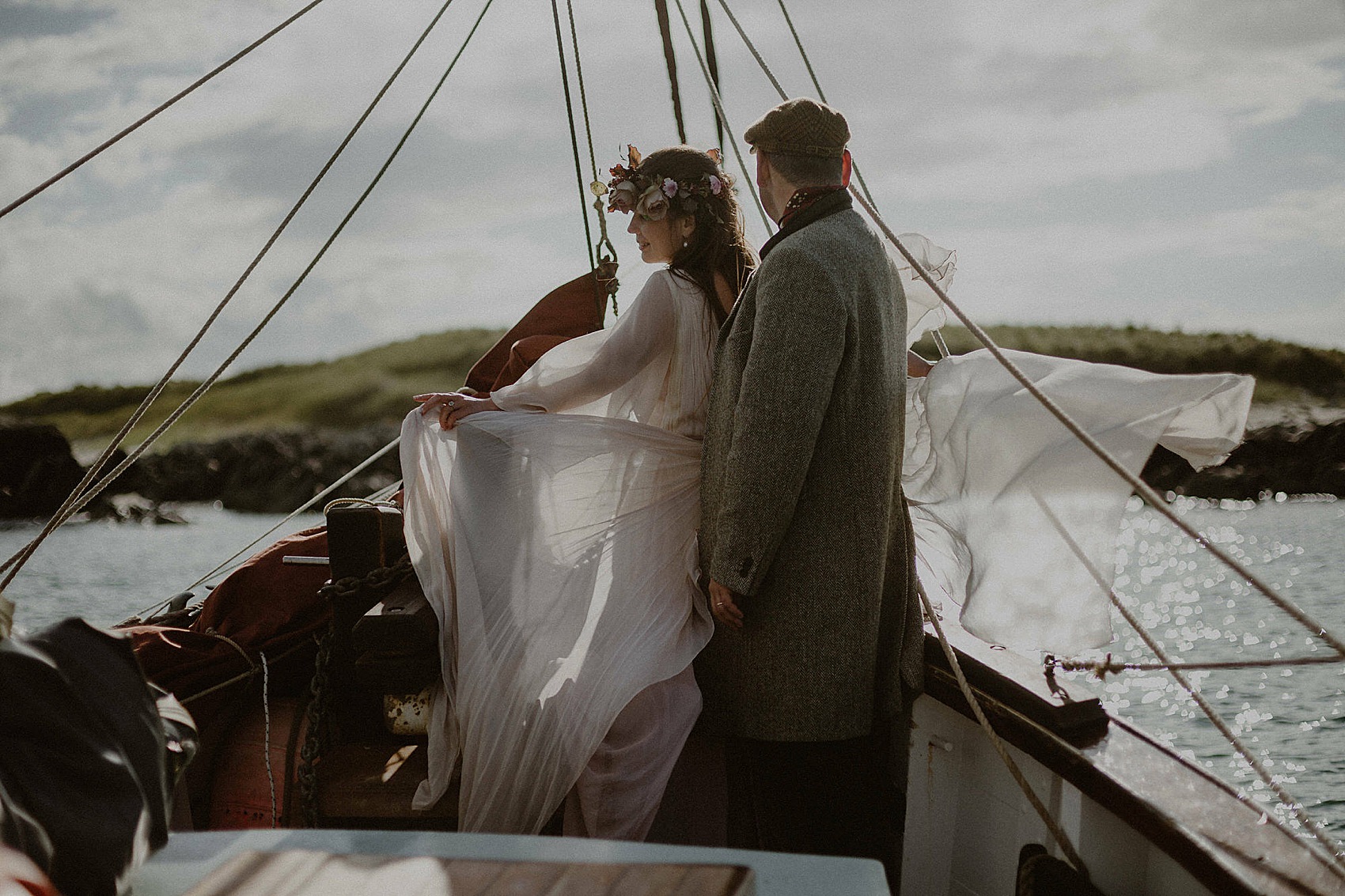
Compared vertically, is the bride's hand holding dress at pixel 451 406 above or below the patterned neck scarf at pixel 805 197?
below

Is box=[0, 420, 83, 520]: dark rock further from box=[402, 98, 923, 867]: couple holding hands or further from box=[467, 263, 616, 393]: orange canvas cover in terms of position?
box=[402, 98, 923, 867]: couple holding hands

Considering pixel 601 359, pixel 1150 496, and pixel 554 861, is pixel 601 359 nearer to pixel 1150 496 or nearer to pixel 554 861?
pixel 1150 496

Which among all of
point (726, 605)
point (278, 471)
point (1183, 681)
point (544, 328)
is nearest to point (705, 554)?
point (726, 605)

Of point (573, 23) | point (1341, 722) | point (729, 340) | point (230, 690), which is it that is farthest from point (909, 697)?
point (1341, 722)

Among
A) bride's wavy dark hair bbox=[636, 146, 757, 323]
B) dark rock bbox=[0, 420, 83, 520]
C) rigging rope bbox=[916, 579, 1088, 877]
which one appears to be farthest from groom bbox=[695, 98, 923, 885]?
dark rock bbox=[0, 420, 83, 520]

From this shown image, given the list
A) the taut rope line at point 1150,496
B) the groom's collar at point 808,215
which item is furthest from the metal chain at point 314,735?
the taut rope line at point 1150,496

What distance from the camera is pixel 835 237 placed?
77.0 inches

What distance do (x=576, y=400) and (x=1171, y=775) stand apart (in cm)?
135

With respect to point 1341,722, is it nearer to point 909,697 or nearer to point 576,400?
point 909,697

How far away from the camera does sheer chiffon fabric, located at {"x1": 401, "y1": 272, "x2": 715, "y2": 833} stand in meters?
1.94

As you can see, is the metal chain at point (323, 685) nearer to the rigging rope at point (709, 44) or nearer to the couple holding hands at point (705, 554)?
the couple holding hands at point (705, 554)

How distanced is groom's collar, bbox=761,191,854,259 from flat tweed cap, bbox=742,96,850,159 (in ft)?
0.32

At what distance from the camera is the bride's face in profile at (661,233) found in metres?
2.35

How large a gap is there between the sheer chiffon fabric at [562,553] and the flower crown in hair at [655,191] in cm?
17
